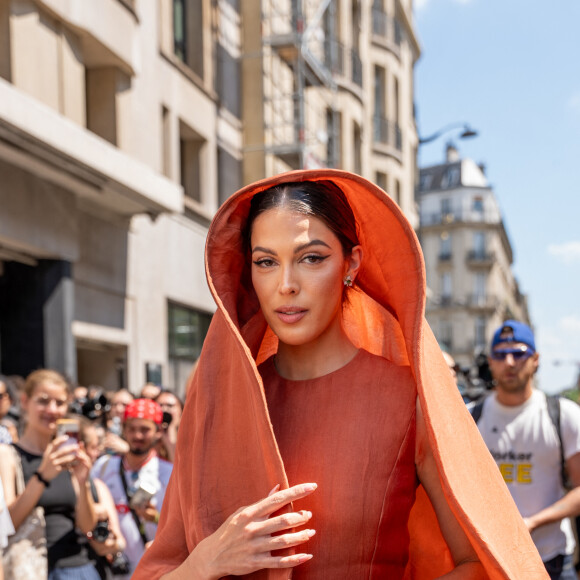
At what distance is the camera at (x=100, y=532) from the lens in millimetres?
5020

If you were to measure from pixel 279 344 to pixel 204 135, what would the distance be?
587 inches

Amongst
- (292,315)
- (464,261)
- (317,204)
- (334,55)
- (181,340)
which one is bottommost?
(292,315)

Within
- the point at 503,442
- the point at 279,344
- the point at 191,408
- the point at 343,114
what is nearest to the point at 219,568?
the point at 191,408

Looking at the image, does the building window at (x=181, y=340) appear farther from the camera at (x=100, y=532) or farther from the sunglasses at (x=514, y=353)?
the sunglasses at (x=514, y=353)

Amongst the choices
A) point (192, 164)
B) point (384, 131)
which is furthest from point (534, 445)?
point (384, 131)

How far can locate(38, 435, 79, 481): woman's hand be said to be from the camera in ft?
14.9

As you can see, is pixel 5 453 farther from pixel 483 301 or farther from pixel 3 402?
pixel 483 301

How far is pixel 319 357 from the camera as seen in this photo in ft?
6.82

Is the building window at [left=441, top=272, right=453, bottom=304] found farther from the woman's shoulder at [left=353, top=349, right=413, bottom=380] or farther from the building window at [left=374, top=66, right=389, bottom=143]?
the woman's shoulder at [left=353, top=349, right=413, bottom=380]

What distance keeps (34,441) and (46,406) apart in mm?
208

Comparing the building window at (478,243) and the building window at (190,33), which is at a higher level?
the building window at (478,243)

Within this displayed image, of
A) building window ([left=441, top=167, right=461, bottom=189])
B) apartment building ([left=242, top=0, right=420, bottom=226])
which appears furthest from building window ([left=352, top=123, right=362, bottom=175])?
building window ([left=441, top=167, right=461, bottom=189])

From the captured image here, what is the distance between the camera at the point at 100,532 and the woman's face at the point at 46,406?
23.8 inches

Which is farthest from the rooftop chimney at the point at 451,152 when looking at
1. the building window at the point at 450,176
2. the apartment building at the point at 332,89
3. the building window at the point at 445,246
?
the apartment building at the point at 332,89
